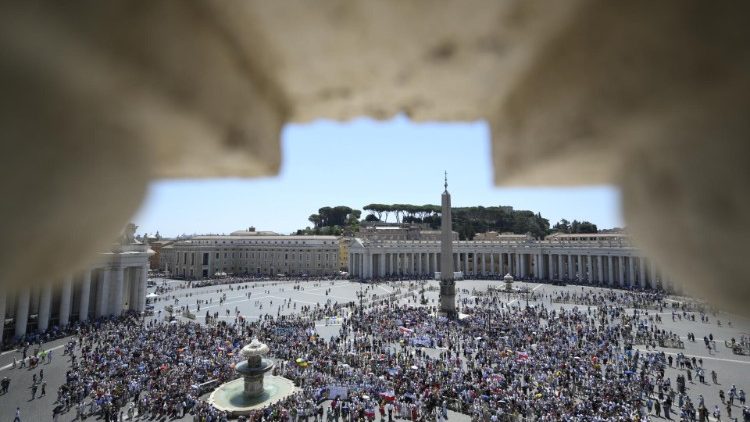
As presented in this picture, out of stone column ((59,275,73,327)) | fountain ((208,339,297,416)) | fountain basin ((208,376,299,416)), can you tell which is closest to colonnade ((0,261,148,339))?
stone column ((59,275,73,327))

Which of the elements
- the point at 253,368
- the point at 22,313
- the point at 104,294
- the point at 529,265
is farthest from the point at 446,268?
the point at 529,265

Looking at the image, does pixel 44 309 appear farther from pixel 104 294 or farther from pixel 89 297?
pixel 89 297

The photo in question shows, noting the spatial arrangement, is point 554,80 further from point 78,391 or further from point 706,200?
point 78,391

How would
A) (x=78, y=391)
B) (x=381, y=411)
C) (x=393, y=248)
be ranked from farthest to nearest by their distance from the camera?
1. (x=393, y=248)
2. (x=78, y=391)
3. (x=381, y=411)

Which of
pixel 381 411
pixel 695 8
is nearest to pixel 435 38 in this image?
pixel 695 8

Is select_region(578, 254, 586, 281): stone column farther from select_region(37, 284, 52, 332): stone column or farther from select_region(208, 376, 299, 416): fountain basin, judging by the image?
select_region(37, 284, 52, 332): stone column

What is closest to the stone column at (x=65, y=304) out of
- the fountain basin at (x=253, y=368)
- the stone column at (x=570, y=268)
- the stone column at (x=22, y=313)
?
the stone column at (x=22, y=313)
